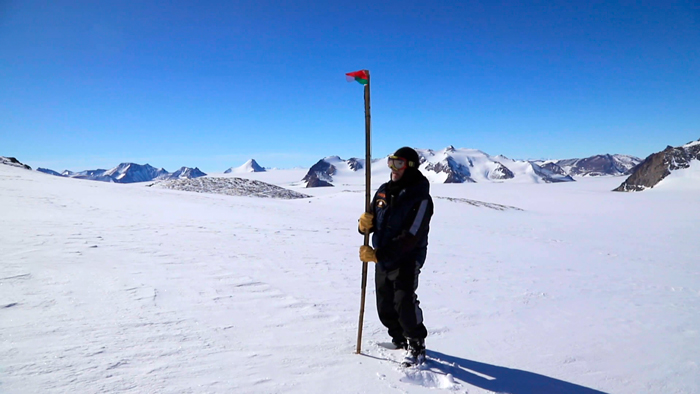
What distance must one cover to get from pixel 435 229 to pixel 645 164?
282 feet

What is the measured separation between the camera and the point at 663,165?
234 feet

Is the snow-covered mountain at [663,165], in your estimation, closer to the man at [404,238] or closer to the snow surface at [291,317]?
the snow surface at [291,317]

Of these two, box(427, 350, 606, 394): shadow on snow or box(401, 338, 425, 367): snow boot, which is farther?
box(401, 338, 425, 367): snow boot

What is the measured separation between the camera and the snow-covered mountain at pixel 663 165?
68188mm

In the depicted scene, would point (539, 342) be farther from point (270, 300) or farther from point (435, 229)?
point (435, 229)

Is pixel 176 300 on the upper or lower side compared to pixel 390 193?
lower

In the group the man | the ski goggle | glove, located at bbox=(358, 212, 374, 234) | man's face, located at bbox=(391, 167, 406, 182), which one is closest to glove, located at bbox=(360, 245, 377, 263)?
the man

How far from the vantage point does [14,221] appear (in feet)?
30.3

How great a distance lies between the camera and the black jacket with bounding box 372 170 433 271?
372 centimetres

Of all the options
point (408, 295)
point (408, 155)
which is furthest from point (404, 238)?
point (408, 155)

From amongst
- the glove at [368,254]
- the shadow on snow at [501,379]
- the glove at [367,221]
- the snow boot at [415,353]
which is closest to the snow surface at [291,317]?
the shadow on snow at [501,379]

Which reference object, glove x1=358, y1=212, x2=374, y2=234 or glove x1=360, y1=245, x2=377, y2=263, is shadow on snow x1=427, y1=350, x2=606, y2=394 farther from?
glove x1=358, y1=212, x2=374, y2=234

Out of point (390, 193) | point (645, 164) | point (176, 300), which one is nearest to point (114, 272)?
point (176, 300)

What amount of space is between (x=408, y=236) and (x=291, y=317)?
2.35 meters
